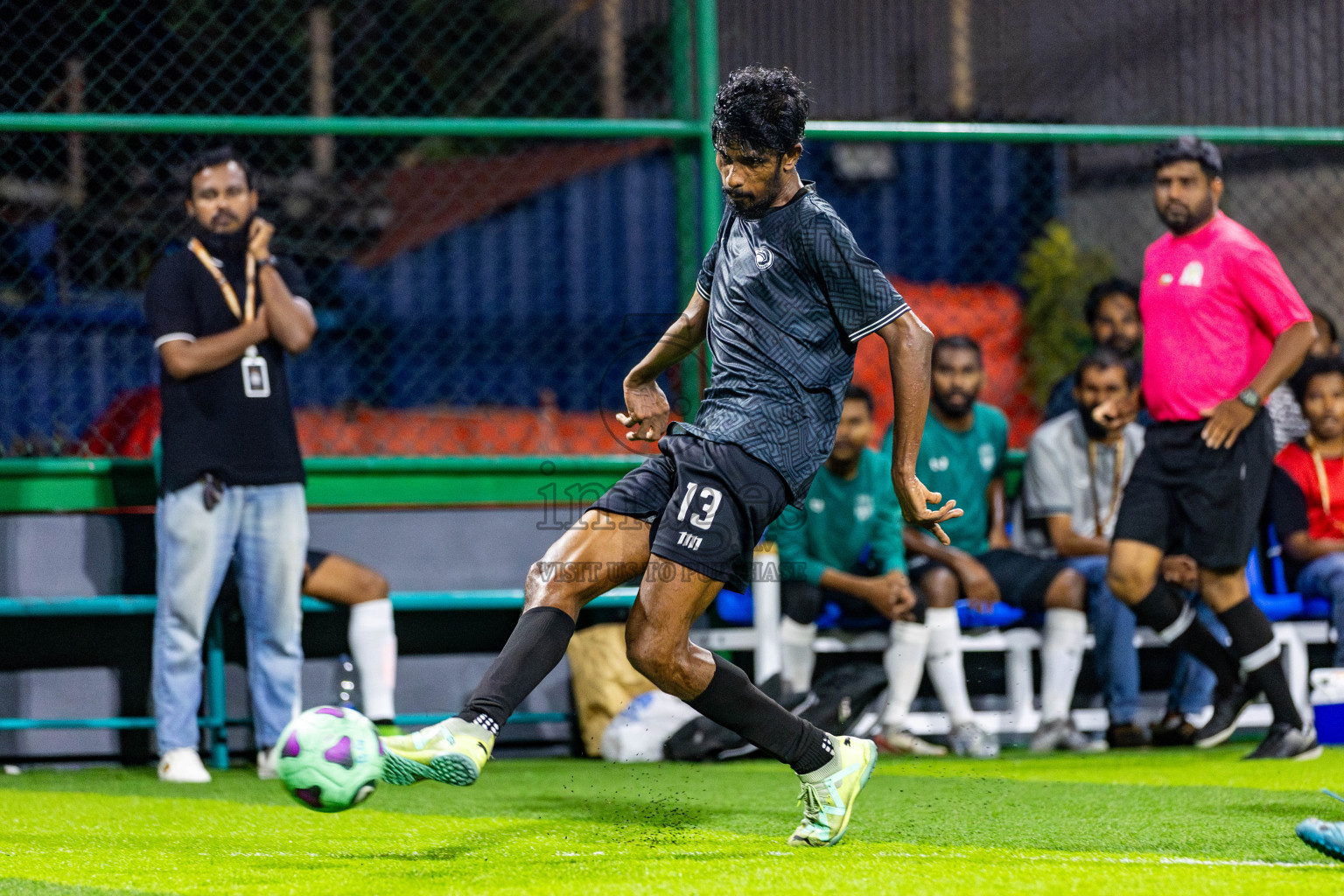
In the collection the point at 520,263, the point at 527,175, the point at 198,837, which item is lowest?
the point at 198,837

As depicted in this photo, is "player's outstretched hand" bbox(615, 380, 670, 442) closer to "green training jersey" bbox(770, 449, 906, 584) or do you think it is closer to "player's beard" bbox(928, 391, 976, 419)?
"green training jersey" bbox(770, 449, 906, 584)

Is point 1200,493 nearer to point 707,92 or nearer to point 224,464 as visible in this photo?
point 707,92

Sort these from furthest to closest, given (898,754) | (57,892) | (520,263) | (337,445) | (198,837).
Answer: (520,263), (337,445), (898,754), (198,837), (57,892)

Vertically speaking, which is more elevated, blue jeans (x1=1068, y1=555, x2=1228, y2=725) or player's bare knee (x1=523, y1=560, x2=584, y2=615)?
player's bare knee (x1=523, y1=560, x2=584, y2=615)

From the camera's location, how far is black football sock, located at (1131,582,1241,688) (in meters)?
6.06

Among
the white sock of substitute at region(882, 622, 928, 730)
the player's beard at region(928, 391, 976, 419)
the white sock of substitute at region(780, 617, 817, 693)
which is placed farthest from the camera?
the player's beard at region(928, 391, 976, 419)

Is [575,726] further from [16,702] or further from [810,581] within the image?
[16,702]

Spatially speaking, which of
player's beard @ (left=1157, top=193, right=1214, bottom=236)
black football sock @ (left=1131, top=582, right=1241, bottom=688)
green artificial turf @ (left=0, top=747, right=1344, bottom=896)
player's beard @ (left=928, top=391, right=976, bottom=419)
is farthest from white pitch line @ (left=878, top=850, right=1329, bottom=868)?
player's beard @ (left=928, top=391, right=976, bottom=419)

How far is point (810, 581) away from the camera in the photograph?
648 cm

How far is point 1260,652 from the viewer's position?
5.83m

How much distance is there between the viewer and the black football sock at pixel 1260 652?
19.0ft

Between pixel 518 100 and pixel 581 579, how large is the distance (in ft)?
19.8

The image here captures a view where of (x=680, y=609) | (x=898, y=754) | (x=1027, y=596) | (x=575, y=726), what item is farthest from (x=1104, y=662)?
(x=680, y=609)

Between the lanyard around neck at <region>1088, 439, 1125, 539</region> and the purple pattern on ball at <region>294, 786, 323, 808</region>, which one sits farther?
the lanyard around neck at <region>1088, 439, 1125, 539</region>
